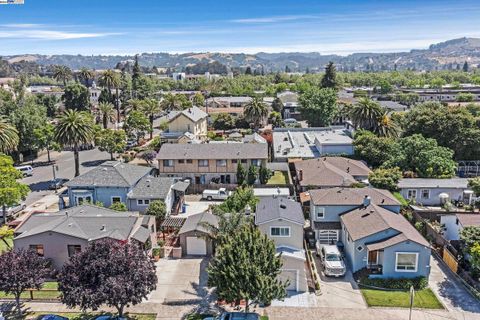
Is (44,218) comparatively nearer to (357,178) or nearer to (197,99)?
(357,178)

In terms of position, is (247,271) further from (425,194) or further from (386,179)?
(425,194)

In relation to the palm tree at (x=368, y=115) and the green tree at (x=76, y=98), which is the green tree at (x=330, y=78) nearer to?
the palm tree at (x=368, y=115)

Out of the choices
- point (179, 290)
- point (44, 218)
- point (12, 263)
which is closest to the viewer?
point (12, 263)

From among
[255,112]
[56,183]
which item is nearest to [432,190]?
[255,112]

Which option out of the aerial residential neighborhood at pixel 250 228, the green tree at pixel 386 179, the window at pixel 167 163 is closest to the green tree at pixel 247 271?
the aerial residential neighborhood at pixel 250 228

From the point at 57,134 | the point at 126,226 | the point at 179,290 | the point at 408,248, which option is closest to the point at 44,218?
the point at 126,226

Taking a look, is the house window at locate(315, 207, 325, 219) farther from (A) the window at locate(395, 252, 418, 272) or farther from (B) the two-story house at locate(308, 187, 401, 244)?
(A) the window at locate(395, 252, 418, 272)
